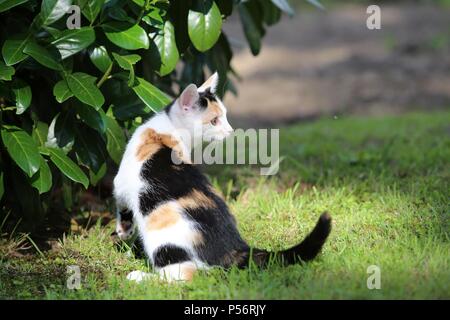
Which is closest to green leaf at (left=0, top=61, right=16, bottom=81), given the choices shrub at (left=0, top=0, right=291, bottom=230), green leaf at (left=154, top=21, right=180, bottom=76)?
shrub at (left=0, top=0, right=291, bottom=230)

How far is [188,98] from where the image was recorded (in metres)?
3.34

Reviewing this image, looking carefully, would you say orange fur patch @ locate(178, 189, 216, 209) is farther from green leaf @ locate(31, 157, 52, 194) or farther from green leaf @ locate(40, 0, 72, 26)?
green leaf @ locate(40, 0, 72, 26)

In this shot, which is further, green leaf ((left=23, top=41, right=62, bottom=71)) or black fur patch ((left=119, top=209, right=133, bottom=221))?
black fur patch ((left=119, top=209, right=133, bottom=221))

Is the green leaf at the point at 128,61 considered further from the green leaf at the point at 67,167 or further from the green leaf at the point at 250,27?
the green leaf at the point at 250,27

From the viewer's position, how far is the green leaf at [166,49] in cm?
379

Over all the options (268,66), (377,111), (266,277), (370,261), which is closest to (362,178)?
(370,261)

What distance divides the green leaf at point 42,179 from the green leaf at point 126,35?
700mm

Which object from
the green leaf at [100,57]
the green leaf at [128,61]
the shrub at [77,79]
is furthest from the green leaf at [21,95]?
the green leaf at [128,61]

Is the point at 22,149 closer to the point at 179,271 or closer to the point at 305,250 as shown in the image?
the point at 179,271

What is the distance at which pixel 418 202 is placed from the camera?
403cm

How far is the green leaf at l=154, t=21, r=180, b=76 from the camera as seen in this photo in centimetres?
379

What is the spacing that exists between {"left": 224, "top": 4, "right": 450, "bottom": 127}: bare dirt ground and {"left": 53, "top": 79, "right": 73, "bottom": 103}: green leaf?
378 centimetres
